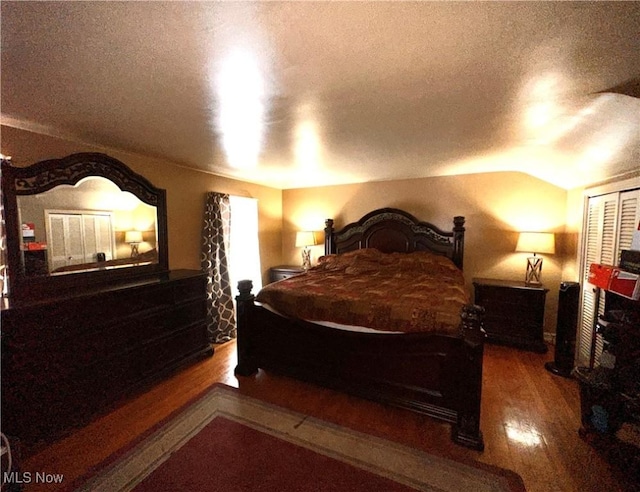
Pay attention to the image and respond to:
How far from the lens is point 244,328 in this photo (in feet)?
8.45

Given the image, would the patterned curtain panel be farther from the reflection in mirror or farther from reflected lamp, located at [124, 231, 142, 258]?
reflected lamp, located at [124, 231, 142, 258]

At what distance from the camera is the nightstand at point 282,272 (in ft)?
14.3

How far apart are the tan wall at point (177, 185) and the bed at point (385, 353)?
46.9 inches

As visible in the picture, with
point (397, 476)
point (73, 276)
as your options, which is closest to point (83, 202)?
point (73, 276)

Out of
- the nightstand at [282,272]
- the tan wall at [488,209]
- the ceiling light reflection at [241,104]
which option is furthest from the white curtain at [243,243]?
the tan wall at [488,209]

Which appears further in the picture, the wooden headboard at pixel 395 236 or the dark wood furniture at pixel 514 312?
the wooden headboard at pixel 395 236

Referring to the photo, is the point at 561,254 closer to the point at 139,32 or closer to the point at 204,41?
the point at 204,41

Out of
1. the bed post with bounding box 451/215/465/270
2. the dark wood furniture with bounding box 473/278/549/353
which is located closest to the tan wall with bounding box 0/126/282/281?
the bed post with bounding box 451/215/465/270

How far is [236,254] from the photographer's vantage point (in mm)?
3848

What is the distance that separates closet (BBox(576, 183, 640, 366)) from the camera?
6.68ft

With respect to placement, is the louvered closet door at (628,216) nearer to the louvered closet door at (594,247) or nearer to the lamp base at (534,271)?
the louvered closet door at (594,247)

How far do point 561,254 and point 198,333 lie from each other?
441 centimetres

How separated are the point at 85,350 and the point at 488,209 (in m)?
4.50

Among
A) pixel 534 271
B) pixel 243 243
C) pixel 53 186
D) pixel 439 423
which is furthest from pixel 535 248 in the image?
pixel 53 186
